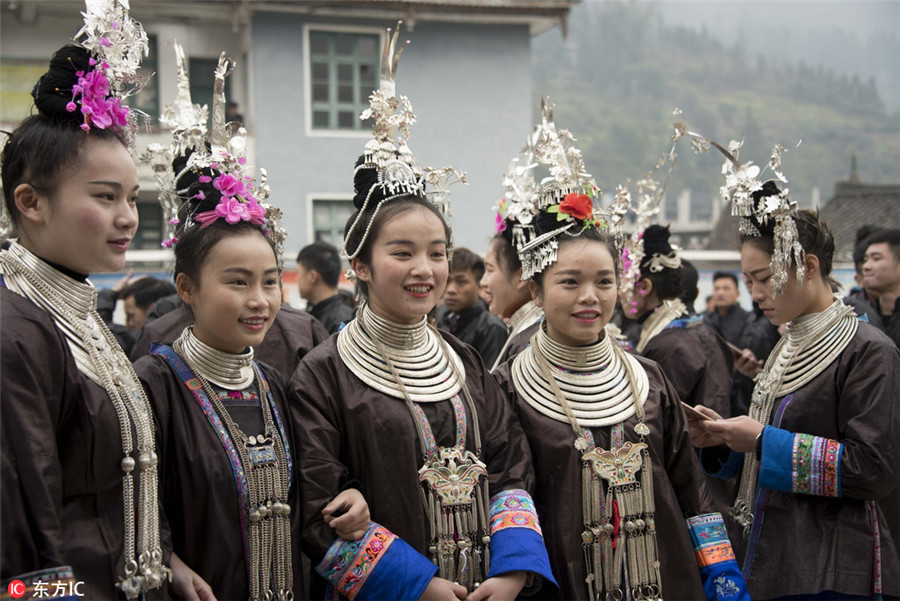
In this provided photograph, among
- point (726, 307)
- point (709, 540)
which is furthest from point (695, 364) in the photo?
point (726, 307)

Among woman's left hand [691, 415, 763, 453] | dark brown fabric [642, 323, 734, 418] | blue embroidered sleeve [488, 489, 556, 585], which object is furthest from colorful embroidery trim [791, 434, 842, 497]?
dark brown fabric [642, 323, 734, 418]

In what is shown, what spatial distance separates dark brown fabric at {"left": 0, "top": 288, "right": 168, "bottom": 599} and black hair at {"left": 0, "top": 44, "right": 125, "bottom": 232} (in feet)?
1.03

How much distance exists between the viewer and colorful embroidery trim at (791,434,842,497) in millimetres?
3043

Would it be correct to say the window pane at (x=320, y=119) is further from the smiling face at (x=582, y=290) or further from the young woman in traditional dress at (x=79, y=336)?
the young woman in traditional dress at (x=79, y=336)

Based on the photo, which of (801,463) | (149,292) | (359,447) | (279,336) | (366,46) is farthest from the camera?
(366,46)

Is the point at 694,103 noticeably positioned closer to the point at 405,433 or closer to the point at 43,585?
the point at 405,433

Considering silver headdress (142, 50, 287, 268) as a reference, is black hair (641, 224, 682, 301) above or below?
below

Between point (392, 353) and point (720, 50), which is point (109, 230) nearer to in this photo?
point (392, 353)

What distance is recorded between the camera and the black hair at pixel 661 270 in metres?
5.02

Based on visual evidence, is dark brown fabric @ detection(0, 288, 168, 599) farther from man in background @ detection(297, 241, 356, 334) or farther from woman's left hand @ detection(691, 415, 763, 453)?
man in background @ detection(297, 241, 356, 334)

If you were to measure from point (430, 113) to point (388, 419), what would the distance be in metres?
13.3

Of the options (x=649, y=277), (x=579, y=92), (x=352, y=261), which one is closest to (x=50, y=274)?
(x=352, y=261)

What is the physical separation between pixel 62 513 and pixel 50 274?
1.99 feet

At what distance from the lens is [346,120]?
50.1 ft
